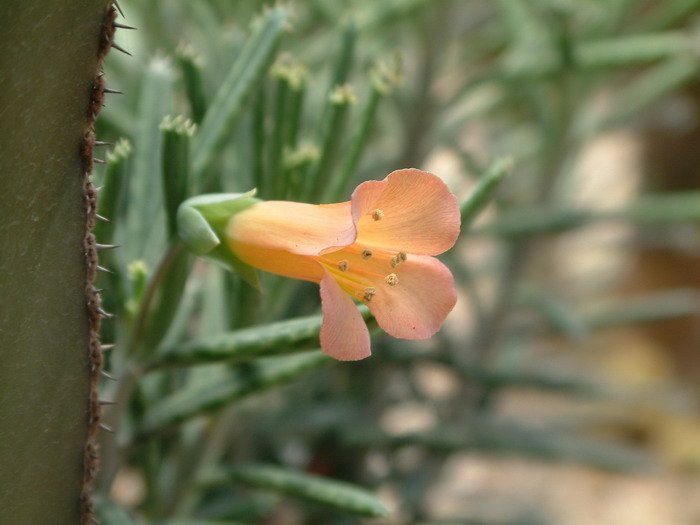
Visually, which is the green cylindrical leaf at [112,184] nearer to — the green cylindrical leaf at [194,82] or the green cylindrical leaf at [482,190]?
the green cylindrical leaf at [194,82]

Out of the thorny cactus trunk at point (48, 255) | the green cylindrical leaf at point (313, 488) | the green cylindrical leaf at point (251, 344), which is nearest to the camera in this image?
the thorny cactus trunk at point (48, 255)

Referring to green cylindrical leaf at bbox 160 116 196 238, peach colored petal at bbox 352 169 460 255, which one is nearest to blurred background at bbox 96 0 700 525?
green cylindrical leaf at bbox 160 116 196 238

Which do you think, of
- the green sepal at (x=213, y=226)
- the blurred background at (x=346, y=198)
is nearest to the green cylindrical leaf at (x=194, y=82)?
the blurred background at (x=346, y=198)

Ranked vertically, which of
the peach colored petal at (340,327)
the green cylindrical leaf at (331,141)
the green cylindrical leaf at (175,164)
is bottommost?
the peach colored petal at (340,327)

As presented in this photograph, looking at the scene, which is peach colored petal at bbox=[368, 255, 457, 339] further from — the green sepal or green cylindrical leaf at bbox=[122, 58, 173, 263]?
green cylindrical leaf at bbox=[122, 58, 173, 263]

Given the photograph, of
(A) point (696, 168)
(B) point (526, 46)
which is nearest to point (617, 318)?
(B) point (526, 46)

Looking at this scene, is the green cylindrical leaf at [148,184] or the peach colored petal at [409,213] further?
the green cylindrical leaf at [148,184]

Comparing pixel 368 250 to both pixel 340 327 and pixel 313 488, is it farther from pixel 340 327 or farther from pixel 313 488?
pixel 313 488

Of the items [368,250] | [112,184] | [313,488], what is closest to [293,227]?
[368,250]
